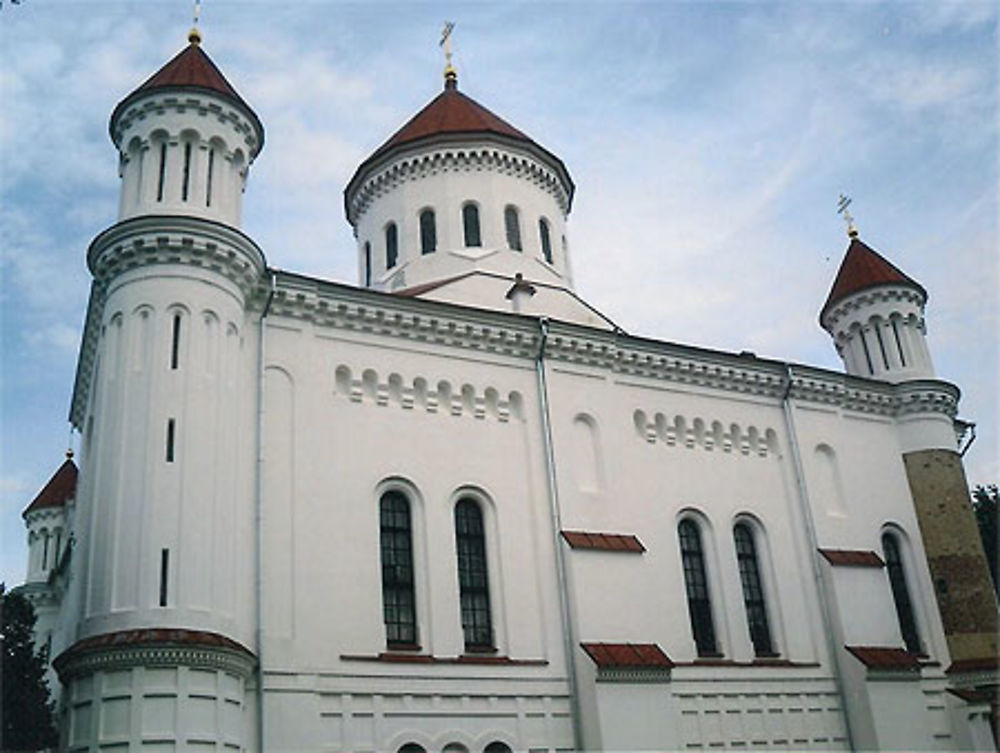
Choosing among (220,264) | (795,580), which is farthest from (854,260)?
(220,264)

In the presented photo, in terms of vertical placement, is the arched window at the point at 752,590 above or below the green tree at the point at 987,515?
below

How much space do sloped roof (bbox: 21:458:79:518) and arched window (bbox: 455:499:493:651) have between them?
2002 cm

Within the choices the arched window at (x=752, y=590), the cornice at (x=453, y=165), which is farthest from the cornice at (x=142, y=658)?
the cornice at (x=453, y=165)

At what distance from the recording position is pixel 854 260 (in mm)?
30875

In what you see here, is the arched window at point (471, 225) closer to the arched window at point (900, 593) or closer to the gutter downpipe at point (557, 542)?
the gutter downpipe at point (557, 542)

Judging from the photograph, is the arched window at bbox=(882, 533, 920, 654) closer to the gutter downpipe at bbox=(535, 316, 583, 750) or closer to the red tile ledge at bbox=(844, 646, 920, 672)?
the red tile ledge at bbox=(844, 646, 920, 672)

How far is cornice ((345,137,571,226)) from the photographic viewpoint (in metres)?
28.6

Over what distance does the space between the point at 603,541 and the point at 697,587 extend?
11.4 ft

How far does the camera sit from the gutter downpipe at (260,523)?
16.8 meters

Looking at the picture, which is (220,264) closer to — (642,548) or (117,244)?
(117,244)

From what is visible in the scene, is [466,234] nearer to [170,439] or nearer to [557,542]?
[557,542]

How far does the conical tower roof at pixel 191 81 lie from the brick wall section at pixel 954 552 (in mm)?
20001

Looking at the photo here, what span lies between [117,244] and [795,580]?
674 inches

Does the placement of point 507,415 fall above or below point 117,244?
below
